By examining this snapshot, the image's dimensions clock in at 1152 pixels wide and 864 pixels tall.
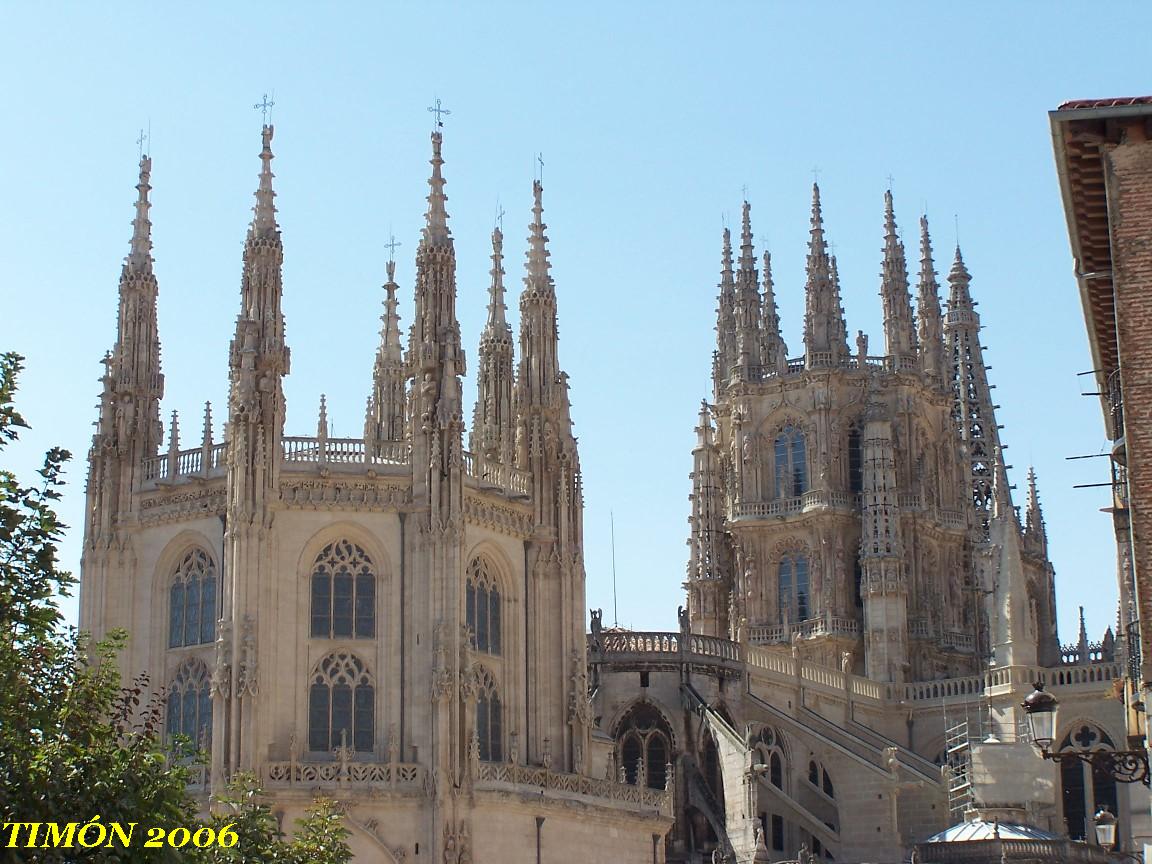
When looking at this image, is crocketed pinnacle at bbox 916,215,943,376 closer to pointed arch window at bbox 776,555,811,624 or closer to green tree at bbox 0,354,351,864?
pointed arch window at bbox 776,555,811,624

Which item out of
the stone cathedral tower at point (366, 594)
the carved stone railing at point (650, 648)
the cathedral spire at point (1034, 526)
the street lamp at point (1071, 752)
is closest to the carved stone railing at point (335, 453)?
the stone cathedral tower at point (366, 594)

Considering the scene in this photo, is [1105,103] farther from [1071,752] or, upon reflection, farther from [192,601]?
[192,601]

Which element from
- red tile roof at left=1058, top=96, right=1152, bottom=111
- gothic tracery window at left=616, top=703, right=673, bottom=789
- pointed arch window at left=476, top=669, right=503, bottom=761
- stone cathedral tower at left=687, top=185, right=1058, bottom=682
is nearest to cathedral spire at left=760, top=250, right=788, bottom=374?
stone cathedral tower at left=687, top=185, right=1058, bottom=682

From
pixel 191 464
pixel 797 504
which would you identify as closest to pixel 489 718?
pixel 191 464

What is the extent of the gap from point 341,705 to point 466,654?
315 cm

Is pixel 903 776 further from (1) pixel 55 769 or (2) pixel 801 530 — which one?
(1) pixel 55 769

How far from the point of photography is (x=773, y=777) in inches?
2638

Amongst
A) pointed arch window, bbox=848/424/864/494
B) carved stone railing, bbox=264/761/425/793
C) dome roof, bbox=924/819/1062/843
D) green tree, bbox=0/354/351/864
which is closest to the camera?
green tree, bbox=0/354/351/864

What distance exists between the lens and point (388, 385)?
66438 mm

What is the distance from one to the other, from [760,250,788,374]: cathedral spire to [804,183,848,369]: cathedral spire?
1.18 m

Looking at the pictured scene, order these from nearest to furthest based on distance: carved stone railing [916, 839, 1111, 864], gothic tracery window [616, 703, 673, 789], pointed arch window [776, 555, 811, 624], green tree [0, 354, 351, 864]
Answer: green tree [0, 354, 351, 864] < carved stone railing [916, 839, 1111, 864] < gothic tracery window [616, 703, 673, 789] < pointed arch window [776, 555, 811, 624]

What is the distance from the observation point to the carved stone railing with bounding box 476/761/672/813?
167 feet

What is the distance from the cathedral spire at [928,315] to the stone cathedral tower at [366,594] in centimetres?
3279

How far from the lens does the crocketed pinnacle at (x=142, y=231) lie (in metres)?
55.7
